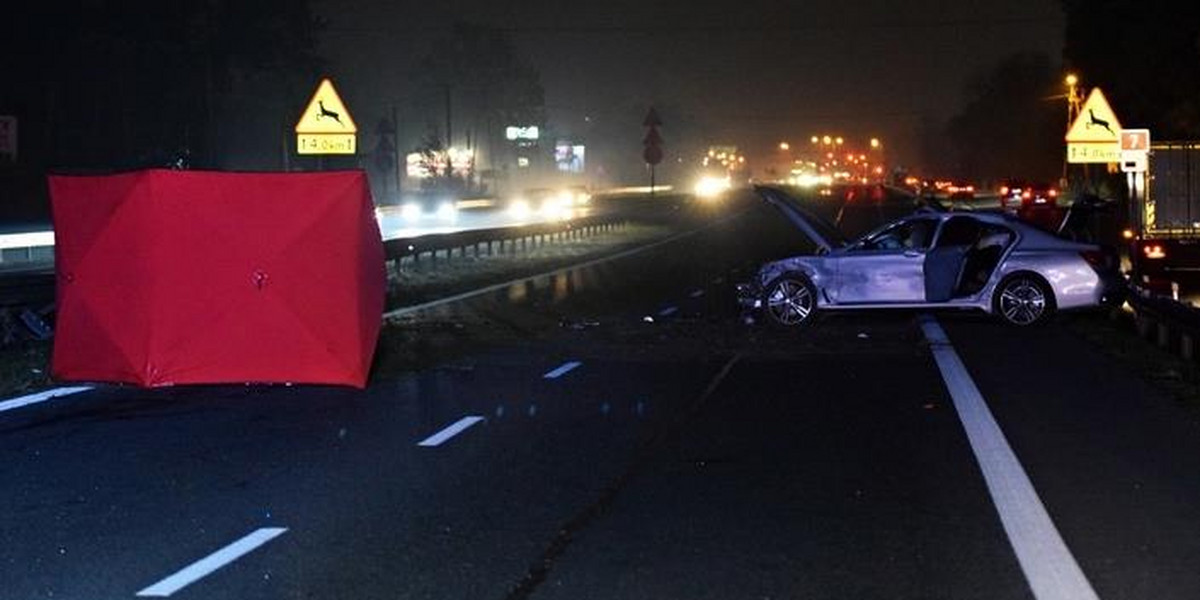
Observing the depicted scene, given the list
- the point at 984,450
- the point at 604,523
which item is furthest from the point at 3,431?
the point at 984,450

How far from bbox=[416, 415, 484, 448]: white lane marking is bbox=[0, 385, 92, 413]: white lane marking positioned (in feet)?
13.3

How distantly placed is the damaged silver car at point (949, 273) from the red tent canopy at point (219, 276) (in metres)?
7.56

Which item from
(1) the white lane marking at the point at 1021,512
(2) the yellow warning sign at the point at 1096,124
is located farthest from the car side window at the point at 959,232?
(1) the white lane marking at the point at 1021,512

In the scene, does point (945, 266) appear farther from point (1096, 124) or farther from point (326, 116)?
point (326, 116)

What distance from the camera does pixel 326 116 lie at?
25.6 m

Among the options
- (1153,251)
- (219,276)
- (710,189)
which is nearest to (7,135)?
(219,276)

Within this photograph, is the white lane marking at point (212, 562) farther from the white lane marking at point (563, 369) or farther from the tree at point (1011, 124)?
the tree at point (1011, 124)

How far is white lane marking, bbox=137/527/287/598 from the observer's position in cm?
707

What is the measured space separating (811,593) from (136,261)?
911 centimetres

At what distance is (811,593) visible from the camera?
692 centimetres

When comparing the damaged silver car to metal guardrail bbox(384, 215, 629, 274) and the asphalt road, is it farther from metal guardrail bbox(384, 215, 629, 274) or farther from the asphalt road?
metal guardrail bbox(384, 215, 629, 274)

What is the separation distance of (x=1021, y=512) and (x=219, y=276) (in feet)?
26.8

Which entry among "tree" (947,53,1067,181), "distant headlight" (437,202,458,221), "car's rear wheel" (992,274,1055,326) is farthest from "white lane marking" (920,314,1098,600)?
"tree" (947,53,1067,181)

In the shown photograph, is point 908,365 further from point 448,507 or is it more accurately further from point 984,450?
point 448,507
